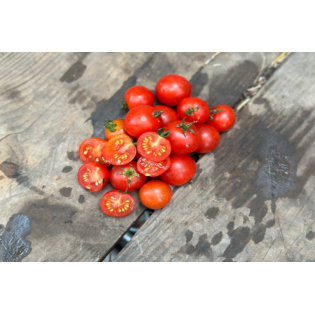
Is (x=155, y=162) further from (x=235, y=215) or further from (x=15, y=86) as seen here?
(x=15, y=86)

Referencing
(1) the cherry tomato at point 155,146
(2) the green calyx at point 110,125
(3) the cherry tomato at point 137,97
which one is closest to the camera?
(1) the cherry tomato at point 155,146

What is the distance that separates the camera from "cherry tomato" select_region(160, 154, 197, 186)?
1.58 m

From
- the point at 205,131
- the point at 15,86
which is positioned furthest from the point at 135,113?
the point at 15,86

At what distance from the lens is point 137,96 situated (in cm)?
173

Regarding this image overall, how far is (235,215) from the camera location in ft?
5.35

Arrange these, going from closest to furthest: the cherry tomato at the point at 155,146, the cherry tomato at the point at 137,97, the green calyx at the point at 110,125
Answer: the cherry tomato at the point at 155,146
the green calyx at the point at 110,125
the cherry tomato at the point at 137,97

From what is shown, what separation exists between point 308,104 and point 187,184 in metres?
0.93

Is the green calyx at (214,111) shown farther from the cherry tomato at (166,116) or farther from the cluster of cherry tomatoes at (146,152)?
the cherry tomato at (166,116)

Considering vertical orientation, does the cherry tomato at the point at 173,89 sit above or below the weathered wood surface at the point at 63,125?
above

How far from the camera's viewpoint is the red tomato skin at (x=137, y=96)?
1733 millimetres

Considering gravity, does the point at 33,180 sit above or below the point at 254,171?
below

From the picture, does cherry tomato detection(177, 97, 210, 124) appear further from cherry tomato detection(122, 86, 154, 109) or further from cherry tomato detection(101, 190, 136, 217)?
cherry tomato detection(101, 190, 136, 217)

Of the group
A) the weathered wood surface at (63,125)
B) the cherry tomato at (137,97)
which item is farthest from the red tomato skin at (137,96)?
the weathered wood surface at (63,125)

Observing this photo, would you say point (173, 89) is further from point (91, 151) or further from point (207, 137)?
point (91, 151)
